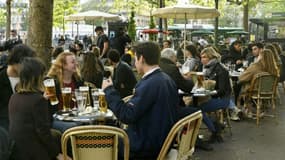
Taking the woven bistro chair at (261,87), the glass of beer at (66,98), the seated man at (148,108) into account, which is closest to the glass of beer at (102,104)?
the glass of beer at (66,98)

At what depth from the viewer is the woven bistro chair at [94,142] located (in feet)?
11.8

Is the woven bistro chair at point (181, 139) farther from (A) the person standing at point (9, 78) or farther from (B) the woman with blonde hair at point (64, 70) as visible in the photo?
(B) the woman with blonde hair at point (64, 70)

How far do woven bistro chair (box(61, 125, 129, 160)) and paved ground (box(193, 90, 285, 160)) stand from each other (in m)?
3.32

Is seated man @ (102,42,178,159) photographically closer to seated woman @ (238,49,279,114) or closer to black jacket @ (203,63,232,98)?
black jacket @ (203,63,232,98)

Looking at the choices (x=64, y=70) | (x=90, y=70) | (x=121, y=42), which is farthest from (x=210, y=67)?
(x=121, y=42)

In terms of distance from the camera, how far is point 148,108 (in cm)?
390

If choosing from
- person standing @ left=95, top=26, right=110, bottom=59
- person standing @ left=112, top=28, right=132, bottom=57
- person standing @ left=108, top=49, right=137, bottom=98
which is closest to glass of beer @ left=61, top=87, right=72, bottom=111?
person standing @ left=108, top=49, right=137, bottom=98

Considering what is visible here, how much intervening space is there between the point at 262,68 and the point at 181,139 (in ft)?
20.3

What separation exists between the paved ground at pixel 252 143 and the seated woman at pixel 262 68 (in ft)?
2.65

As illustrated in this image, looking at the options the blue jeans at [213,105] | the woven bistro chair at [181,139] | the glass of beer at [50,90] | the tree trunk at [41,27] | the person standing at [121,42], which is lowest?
the blue jeans at [213,105]

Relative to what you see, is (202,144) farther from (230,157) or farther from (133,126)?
(133,126)

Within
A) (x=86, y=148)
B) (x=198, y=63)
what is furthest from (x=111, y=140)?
(x=198, y=63)

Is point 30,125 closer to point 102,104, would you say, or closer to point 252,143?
point 102,104

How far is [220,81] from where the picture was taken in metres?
7.88
